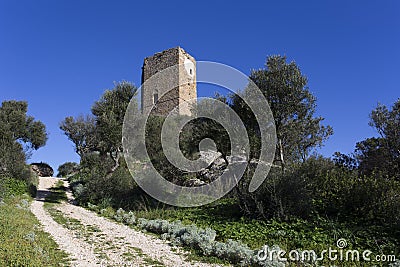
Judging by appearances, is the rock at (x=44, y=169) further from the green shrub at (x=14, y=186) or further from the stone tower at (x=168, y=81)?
the green shrub at (x=14, y=186)

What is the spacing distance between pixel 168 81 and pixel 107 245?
27.5 m

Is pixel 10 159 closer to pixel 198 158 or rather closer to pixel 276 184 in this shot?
pixel 198 158

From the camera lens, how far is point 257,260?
6199 mm

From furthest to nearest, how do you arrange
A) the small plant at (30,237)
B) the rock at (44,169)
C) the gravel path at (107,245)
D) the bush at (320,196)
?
the rock at (44,169) < the bush at (320,196) < the small plant at (30,237) < the gravel path at (107,245)

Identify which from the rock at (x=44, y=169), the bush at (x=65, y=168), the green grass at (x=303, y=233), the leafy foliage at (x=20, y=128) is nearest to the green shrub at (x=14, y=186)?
the leafy foliage at (x=20, y=128)

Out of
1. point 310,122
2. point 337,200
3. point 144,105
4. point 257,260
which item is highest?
point 144,105

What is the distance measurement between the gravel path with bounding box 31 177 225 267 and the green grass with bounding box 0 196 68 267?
0.93ft

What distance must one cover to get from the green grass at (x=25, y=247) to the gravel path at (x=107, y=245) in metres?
0.28

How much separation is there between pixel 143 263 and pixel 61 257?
1.79 m

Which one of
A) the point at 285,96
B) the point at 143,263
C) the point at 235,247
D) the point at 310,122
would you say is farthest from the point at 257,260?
the point at 310,122

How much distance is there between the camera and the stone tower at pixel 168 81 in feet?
106


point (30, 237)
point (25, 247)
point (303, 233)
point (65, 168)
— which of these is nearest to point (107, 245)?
point (30, 237)

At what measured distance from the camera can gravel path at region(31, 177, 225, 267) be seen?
21.1ft

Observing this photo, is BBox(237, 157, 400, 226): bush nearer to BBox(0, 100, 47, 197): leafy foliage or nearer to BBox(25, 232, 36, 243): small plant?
BBox(25, 232, 36, 243): small plant
